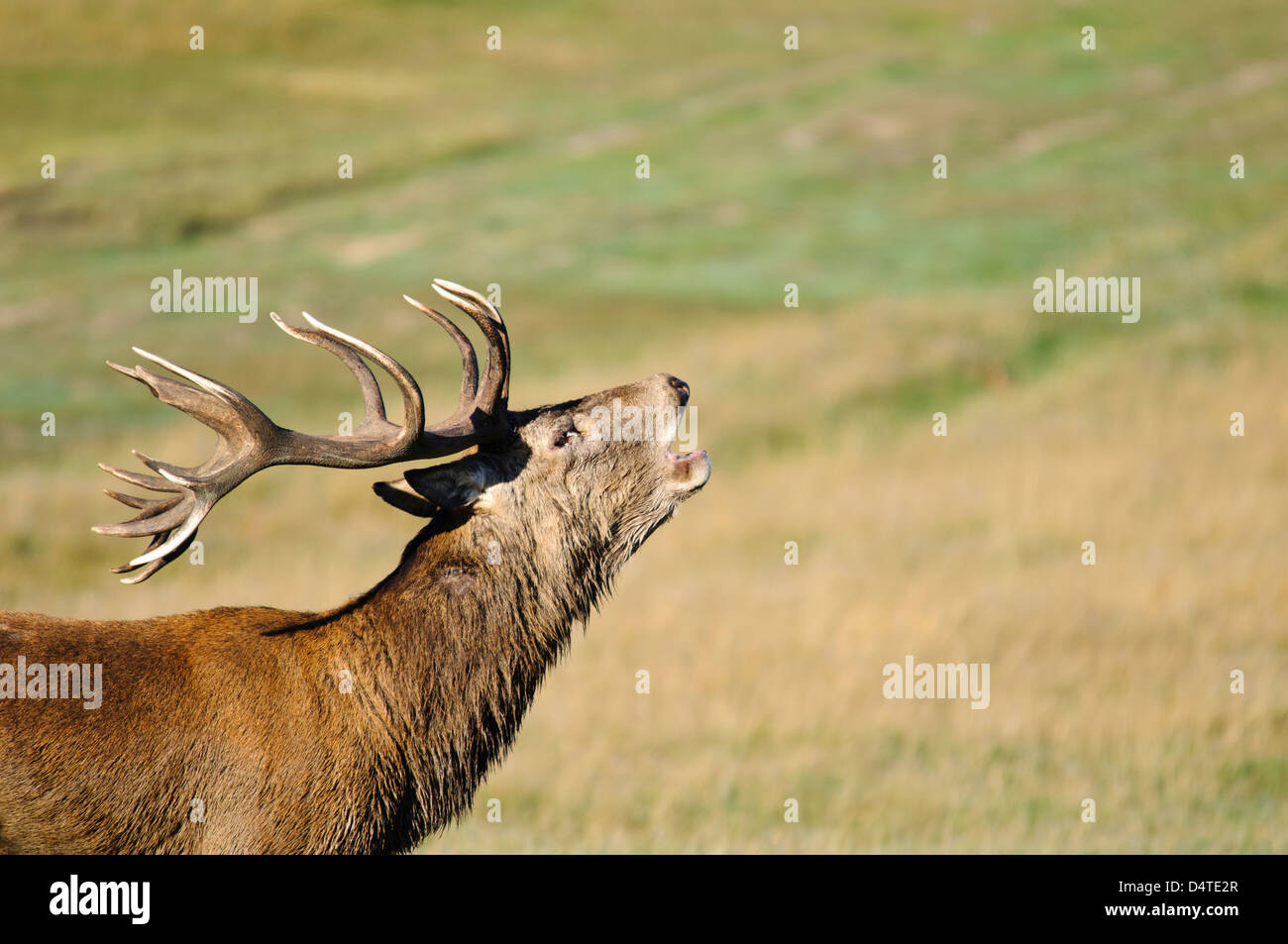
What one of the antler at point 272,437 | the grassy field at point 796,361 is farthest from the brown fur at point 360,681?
the grassy field at point 796,361

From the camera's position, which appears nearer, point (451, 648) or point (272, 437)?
point (272, 437)

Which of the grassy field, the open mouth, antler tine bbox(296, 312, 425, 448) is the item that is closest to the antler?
antler tine bbox(296, 312, 425, 448)

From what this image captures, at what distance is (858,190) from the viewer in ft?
152

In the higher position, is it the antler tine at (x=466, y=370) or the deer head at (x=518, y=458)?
the antler tine at (x=466, y=370)

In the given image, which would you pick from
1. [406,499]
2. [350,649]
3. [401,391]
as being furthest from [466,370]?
[350,649]

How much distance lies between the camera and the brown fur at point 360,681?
4906 millimetres

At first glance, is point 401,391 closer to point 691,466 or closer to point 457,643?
point 457,643

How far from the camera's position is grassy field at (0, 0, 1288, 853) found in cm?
1038

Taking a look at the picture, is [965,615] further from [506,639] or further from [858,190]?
[858,190]

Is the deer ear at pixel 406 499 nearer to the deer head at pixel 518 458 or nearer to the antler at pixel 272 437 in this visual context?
the deer head at pixel 518 458

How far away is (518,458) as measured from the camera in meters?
5.62

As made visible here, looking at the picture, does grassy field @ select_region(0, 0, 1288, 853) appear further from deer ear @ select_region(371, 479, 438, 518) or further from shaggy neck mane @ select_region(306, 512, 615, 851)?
deer ear @ select_region(371, 479, 438, 518)

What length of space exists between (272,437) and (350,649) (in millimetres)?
906

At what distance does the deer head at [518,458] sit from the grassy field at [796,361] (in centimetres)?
309
